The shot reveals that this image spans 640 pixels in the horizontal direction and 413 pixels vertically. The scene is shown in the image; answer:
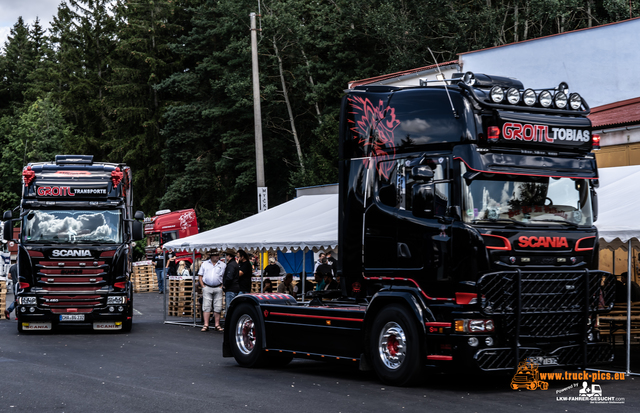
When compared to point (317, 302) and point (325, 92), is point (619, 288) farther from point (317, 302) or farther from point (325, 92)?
point (325, 92)

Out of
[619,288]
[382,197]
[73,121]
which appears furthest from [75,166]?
[73,121]

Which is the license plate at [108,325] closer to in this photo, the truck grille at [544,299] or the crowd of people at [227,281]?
the crowd of people at [227,281]

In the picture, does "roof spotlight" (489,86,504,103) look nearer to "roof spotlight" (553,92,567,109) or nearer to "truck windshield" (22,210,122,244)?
"roof spotlight" (553,92,567,109)

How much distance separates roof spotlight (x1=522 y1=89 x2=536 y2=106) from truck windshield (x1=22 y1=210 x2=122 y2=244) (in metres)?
11.6

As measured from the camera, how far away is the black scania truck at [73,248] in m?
18.7

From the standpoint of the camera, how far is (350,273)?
11367mm

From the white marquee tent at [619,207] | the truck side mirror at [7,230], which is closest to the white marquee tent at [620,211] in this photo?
the white marquee tent at [619,207]

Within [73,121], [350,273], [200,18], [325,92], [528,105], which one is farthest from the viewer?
[73,121]

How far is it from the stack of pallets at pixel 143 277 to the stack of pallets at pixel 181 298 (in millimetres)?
15535

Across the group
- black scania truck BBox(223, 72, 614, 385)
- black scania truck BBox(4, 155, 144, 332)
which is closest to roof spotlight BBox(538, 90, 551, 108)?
black scania truck BBox(223, 72, 614, 385)

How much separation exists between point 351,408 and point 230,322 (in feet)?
15.3

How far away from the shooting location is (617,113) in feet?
64.8

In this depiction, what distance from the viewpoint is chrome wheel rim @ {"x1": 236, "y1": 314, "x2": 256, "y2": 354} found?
512 inches

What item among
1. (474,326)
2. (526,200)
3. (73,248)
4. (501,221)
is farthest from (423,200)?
(73,248)
